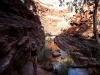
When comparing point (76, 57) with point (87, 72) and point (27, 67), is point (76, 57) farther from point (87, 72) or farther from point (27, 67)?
point (27, 67)

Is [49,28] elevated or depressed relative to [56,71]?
elevated

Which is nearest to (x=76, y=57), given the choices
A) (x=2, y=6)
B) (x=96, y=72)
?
(x=96, y=72)

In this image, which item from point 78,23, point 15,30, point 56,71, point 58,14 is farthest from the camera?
point 58,14

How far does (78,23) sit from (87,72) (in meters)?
13.2

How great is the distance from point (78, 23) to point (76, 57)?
10886mm

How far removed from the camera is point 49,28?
998 inches

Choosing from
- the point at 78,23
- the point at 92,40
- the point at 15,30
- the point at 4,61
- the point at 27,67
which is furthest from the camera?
the point at 78,23

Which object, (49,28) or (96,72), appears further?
(49,28)

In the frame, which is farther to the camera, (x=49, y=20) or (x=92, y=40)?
(x=49, y=20)

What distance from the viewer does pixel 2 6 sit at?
24.1 feet

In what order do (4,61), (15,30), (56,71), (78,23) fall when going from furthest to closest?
1. (78,23)
2. (56,71)
3. (15,30)
4. (4,61)

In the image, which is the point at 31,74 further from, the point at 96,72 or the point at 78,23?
the point at 78,23

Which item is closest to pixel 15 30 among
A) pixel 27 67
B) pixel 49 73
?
pixel 27 67

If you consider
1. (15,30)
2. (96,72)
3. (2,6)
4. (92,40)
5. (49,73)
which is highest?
(2,6)
